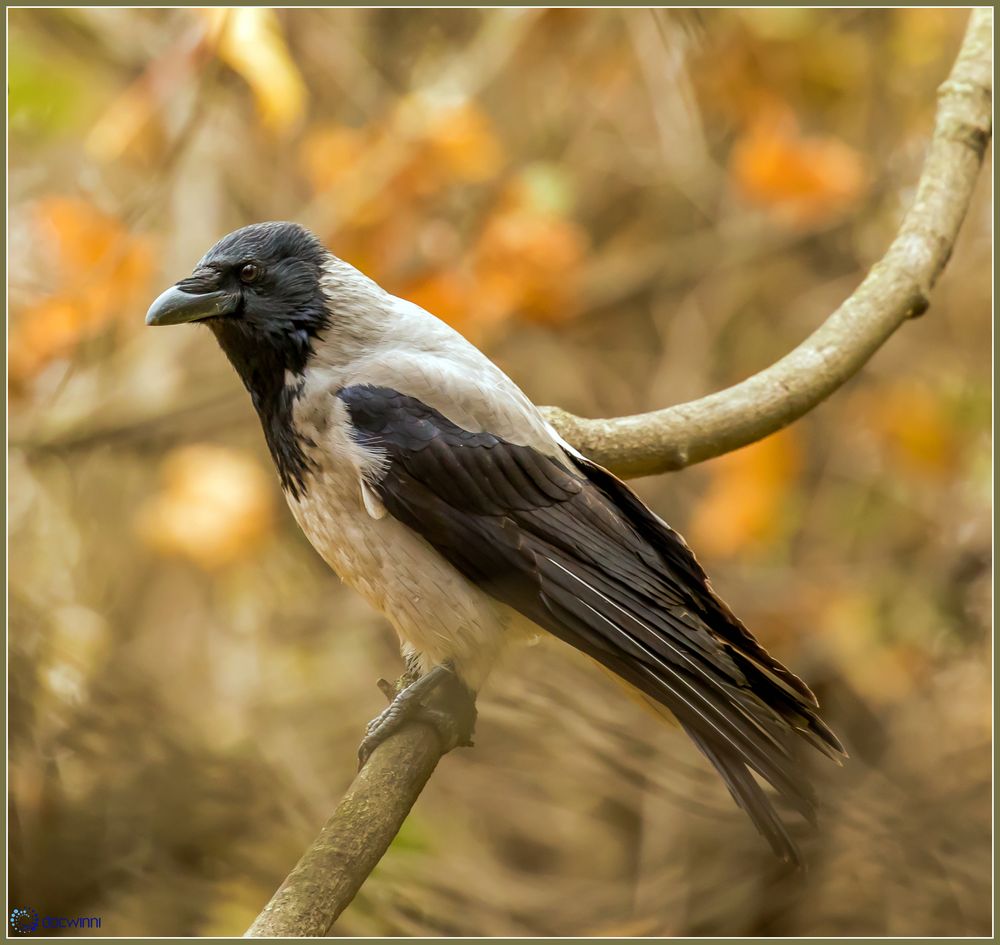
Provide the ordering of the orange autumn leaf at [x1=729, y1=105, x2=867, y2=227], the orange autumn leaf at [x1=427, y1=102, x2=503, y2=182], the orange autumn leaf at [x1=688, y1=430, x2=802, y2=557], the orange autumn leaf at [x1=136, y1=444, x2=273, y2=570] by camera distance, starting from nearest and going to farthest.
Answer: the orange autumn leaf at [x1=427, y1=102, x2=503, y2=182], the orange autumn leaf at [x1=136, y1=444, x2=273, y2=570], the orange autumn leaf at [x1=729, y1=105, x2=867, y2=227], the orange autumn leaf at [x1=688, y1=430, x2=802, y2=557]

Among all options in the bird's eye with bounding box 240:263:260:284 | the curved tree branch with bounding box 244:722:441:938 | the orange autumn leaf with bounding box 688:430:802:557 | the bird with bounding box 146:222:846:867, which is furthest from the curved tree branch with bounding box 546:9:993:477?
the orange autumn leaf with bounding box 688:430:802:557

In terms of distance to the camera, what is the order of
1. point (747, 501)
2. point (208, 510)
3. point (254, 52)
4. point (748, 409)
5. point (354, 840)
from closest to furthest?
point (354, 840), point (748, 409), point (254, 52), point (208, 510), point (747, 501)

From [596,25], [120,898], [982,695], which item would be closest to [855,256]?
[596,25]

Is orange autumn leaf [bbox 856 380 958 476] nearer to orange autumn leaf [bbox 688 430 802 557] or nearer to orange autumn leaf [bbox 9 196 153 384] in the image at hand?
orange autumn leaf [bbox 688 430 802 557]

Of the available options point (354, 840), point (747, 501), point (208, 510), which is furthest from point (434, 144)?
point (354, 840)

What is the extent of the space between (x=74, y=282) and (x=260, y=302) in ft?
8.83

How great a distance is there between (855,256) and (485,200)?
7.76 feet

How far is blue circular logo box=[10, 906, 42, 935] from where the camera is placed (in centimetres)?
381

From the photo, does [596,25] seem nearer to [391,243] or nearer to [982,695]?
[391,243]

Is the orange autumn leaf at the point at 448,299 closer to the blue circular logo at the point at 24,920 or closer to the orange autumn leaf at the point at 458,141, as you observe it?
the orange autumn leaf at the point at 458,141

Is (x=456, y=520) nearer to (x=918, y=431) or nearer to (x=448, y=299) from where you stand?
(x=448, y=299)

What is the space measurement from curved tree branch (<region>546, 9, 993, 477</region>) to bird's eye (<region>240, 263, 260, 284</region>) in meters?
1.01

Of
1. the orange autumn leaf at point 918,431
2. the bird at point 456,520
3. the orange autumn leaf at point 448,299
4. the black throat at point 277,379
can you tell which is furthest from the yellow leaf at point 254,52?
the orange autumn leaf at point 918,431

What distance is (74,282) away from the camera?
5.63 m
